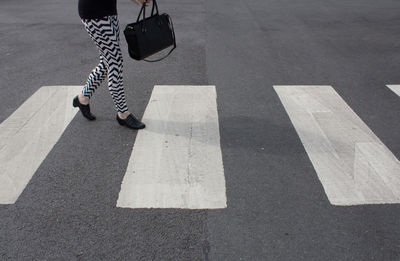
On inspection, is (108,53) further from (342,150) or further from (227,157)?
(342,150)

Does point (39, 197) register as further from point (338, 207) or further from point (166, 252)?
point (338, 207)

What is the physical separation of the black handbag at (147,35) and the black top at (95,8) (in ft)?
0.89

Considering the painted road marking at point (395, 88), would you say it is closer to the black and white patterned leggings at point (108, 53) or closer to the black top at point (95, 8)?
the black and white patterned leggings at point (108, 53)

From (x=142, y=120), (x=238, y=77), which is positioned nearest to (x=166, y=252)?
(x=142, y=120)

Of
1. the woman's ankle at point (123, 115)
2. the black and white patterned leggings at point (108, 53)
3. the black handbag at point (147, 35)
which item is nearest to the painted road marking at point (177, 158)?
the woman's ankle at point (123, 115)

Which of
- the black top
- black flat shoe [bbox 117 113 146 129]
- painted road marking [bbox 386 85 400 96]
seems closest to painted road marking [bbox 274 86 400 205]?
painted road marking [bbox 386 85 400 96]

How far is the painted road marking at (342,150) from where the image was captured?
3206 millimetres

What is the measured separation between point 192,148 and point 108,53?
1408mm

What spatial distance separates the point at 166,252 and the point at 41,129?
2.56 meters

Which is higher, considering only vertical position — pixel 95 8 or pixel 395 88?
pixel 95 8

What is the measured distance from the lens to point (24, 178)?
341cm

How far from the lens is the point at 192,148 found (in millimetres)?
3879

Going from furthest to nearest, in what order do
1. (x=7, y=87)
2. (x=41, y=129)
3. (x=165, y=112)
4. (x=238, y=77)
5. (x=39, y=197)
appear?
(x=238, y=77)
(x=7, y=87)
(x=165, y=112)
(x=41, y=129)
(x=39, y=197)

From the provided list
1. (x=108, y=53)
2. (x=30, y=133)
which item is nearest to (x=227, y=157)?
(x=108, y=53)
